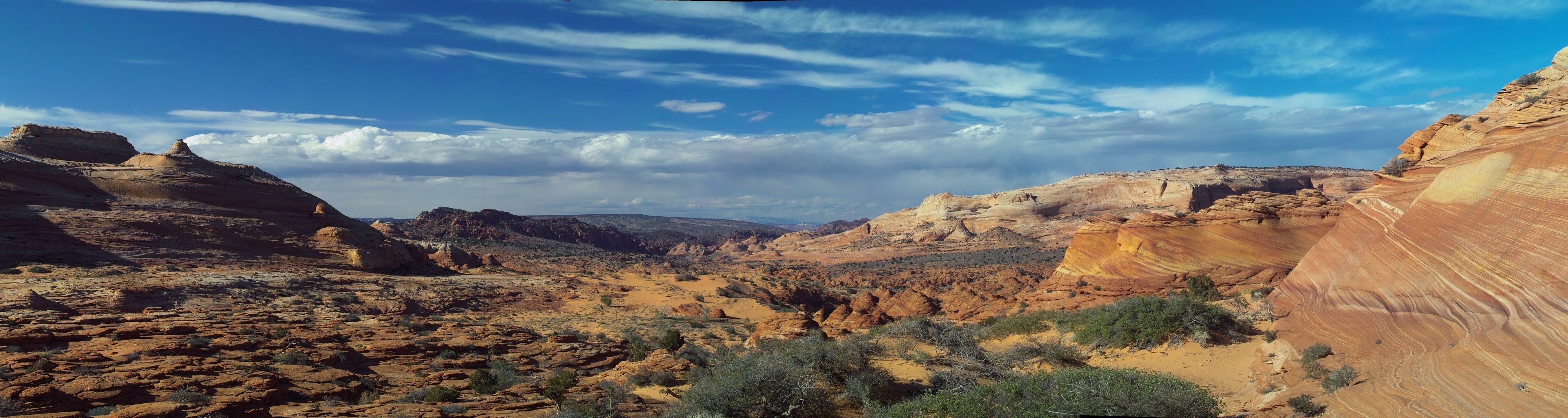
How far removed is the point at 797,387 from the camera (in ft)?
33.7

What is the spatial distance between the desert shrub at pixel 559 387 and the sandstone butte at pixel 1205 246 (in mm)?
16552

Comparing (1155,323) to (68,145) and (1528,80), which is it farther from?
(68,145)

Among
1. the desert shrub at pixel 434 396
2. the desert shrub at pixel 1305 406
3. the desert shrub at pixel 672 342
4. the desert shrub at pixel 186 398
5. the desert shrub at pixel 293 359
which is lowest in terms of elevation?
the desert shrub at pixel 672 342

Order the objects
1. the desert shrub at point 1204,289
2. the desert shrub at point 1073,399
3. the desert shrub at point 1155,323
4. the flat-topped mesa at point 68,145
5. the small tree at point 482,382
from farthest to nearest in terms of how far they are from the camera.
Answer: the flat-topped mesa at point 68,145, the desert shrub at point 1204,289, the desert shrub at point 1155,323, the small tree at point 482,382, the desert shrub at point 1073,399

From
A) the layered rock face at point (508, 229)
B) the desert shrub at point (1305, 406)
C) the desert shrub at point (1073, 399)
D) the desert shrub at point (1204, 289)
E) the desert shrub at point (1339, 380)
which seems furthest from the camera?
the layered rock face at point (508, 229)

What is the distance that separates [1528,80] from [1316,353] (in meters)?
8.61

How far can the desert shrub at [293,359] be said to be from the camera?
13.9 m

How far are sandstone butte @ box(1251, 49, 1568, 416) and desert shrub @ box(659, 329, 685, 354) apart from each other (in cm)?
1329

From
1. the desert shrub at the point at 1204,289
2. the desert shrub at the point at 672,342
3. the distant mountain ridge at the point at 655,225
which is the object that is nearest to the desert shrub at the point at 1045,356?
the desert shrub at the point at 1204,289

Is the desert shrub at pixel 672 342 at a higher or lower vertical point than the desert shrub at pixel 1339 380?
lower

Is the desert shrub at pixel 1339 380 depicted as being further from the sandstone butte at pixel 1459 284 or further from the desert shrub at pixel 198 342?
the desert shrub at pixel 198 342

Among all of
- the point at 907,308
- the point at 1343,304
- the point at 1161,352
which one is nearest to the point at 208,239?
the point at 907,308

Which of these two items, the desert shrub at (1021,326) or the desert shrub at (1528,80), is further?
the desert shrub at (1021,326)

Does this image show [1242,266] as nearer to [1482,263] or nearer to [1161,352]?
[1161,352]
